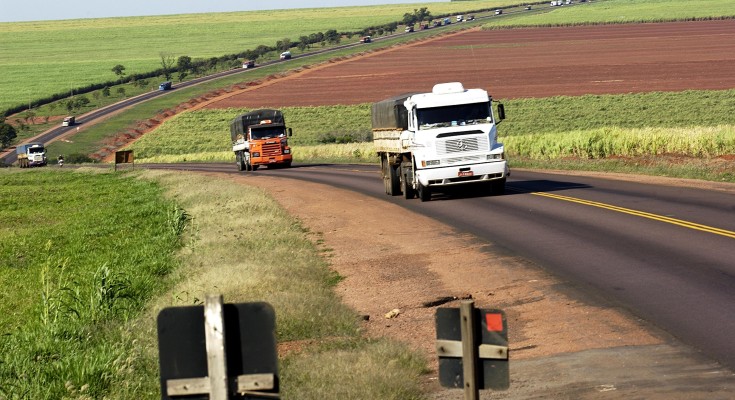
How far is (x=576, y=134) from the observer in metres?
53.9

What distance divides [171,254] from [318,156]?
5590 cm

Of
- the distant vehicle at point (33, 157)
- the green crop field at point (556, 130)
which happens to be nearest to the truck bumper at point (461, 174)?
the green crop field at point (556, 130)

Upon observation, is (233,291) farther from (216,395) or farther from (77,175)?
(77,175)

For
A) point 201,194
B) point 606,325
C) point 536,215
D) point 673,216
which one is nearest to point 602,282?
point 606,325

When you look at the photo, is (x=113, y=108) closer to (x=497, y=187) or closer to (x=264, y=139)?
(x=264, y=139)

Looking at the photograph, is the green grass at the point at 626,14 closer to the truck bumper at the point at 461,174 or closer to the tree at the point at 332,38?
the tree at the point at 332,38

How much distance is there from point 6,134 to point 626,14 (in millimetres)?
101618

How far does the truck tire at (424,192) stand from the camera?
109ft

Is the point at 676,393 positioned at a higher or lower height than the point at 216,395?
lower

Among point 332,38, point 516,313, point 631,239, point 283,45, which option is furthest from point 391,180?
point 332,38

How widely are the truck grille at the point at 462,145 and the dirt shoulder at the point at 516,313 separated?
3852 mm

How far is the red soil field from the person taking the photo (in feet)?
337

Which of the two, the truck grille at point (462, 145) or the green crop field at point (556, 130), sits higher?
the truck grille at point (462, 145)

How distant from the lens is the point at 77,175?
70.2 metres
